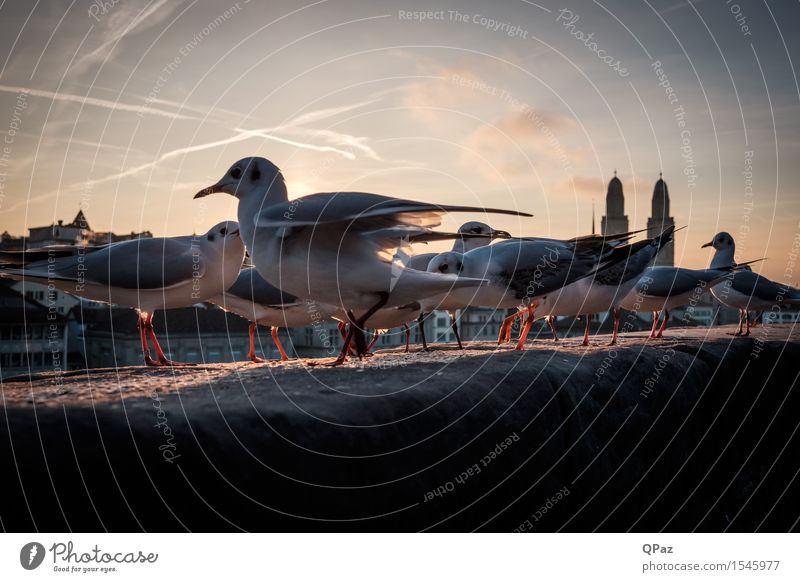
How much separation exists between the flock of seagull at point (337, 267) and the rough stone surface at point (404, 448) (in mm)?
536

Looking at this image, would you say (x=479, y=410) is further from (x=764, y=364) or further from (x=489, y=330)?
(x=489, y=330)

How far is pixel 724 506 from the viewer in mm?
4582

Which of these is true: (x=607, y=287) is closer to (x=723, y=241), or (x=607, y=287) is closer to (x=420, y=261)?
(x=420, y=261)

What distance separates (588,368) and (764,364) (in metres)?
2.05

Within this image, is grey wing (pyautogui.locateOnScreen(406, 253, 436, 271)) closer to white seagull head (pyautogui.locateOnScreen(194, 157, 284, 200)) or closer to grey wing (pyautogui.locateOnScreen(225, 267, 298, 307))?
grey wing (pyautogui.locateOnScreen(225, 267, 298, 307))

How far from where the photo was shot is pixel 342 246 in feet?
14.9

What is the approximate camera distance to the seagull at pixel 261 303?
790 cm

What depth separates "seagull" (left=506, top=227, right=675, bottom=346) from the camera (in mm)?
7957

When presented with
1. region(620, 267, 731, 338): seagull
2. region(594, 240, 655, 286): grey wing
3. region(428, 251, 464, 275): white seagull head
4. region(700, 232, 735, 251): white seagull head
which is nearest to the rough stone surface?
region(428, 251, 464, 275): white seagull head

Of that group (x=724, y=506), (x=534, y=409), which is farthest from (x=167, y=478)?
(x=724, y=506)

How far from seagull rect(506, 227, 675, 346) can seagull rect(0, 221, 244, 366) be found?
2983 millimetres

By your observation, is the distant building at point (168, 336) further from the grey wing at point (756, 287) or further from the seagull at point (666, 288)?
the seagull at point (666, 288)
